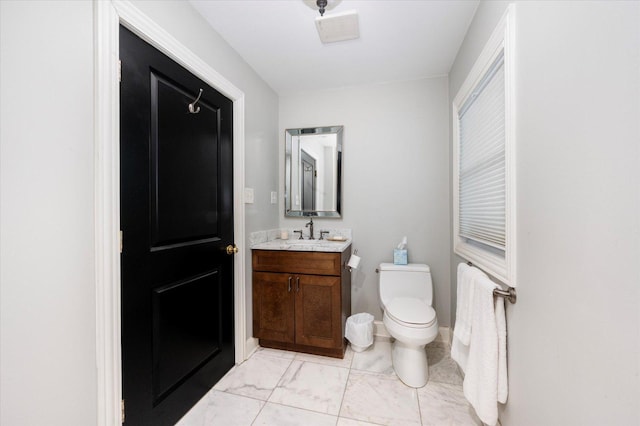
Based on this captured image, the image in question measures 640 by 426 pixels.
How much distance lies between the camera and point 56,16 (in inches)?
33.7

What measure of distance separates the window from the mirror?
109cm

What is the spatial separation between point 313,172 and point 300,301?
1.28 m

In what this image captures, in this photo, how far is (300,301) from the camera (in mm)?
1977

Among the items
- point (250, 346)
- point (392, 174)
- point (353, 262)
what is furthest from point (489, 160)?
point (250, 346)

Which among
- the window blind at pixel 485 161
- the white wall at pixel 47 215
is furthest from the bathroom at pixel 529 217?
the window blind at pixel 485 161

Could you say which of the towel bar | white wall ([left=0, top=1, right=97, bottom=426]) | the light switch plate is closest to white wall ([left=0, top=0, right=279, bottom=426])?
white wall ([left=0, top=1, right=97, bottom=426])

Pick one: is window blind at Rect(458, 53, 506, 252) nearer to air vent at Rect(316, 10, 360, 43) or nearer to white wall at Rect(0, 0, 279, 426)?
air vent at Rect(316, 10, 360, 43)

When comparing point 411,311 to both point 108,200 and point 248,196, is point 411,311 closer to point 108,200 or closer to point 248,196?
point 248,196

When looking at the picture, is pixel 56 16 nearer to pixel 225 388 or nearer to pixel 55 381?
pixel 55 381

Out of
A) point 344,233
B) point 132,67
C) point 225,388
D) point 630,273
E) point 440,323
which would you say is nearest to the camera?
point 630,273

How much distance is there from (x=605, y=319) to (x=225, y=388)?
190cm

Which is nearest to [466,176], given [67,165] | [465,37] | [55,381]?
[465,37]

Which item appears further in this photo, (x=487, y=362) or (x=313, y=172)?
(x=313, y=172)

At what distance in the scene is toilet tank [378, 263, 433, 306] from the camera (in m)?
2.10
